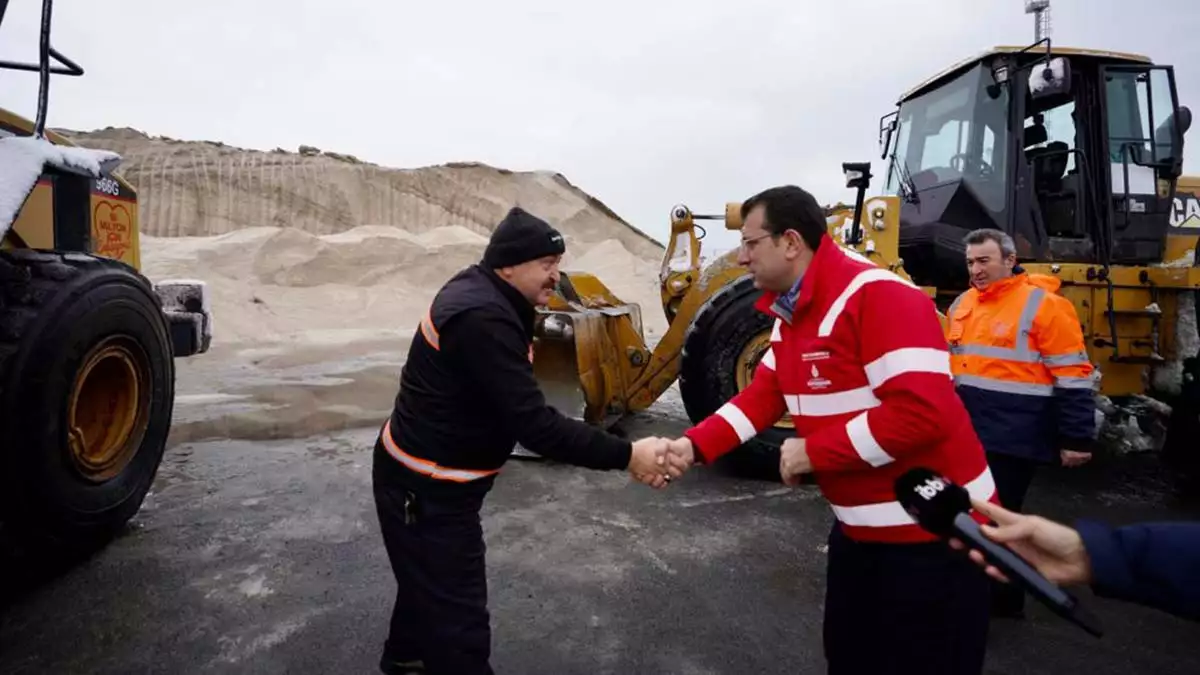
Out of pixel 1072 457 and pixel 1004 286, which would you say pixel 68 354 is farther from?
pixel 1072 457

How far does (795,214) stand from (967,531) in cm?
102

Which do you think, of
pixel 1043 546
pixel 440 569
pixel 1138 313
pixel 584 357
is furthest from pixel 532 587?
pixel 1138 313

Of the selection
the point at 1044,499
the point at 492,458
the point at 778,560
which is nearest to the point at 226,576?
the point at 492,458

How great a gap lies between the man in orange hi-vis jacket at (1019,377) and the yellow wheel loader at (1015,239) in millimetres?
1952

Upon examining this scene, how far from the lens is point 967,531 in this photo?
1.27 m

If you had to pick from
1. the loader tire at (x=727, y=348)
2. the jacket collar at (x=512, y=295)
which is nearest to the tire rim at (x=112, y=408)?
the jacket collar at (x=512, y=295)

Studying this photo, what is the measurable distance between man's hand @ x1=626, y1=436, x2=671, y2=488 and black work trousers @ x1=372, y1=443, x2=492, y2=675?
0.55 metres

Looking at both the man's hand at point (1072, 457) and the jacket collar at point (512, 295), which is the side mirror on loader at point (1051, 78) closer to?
the man's hand at point (1072, 457)

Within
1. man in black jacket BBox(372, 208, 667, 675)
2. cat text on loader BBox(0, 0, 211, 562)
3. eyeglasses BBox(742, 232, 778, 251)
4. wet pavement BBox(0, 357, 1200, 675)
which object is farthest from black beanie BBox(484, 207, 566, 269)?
cat text on loader BBox(0, 0, 211, 562)

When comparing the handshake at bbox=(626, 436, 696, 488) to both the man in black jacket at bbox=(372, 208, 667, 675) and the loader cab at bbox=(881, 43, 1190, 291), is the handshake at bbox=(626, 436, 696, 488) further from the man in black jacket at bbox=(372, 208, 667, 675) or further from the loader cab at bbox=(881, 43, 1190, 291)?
the loader cab at bbox=(881, 43, 1190, 291)

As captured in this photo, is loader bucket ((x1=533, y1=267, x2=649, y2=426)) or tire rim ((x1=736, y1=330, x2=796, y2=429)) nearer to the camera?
tire rim ((x1=736, y1=330, x2=796, y2=429))

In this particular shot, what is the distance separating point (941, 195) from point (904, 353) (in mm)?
5012

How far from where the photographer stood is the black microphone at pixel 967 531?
114 cm

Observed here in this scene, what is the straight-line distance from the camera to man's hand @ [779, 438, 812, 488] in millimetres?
1947
